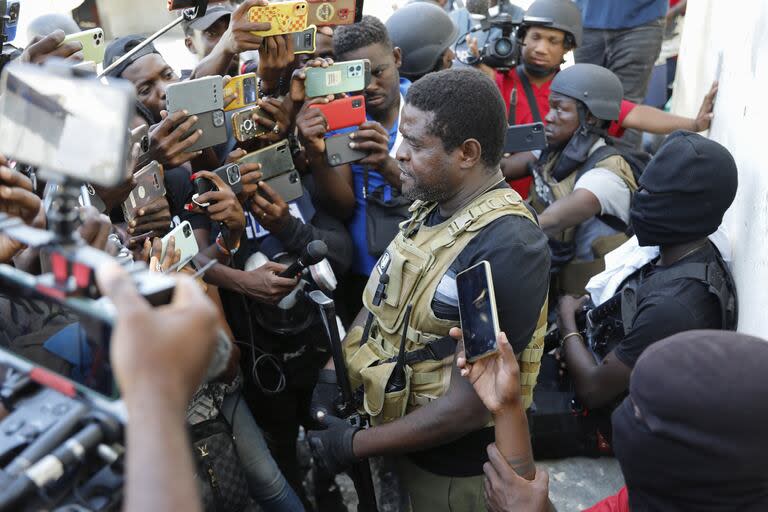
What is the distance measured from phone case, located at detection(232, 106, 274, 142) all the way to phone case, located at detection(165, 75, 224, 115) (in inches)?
5.8

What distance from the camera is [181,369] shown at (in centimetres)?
98

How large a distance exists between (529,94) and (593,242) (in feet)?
3.81

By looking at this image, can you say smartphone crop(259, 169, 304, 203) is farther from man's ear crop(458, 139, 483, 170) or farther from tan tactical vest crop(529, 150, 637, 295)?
tan tactical vest crop(529, 150, 637, 295)

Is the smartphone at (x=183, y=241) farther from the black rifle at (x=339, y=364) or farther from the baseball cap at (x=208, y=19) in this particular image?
the baseball cap at (x=208, y=19)

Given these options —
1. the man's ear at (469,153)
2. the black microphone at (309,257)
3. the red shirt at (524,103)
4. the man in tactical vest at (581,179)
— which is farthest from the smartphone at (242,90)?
the red shirt at (524,103)

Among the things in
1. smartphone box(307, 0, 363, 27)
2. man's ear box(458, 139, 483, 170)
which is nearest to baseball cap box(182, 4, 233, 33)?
smartphone box(307, 0, 363, 27)

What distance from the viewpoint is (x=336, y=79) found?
3.14 meters

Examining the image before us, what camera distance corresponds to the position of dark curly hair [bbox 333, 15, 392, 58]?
140 inches

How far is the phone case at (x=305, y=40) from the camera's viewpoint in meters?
3.06

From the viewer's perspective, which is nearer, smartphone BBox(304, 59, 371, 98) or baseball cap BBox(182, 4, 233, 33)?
smartphone BBox(304, 59, 371, 98)

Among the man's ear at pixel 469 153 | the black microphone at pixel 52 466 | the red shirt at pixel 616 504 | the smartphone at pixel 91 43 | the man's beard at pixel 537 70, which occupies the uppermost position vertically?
the smartphone at pixel 91 43

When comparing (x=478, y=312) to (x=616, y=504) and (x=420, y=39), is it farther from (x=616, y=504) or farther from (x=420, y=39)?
(x=420, y=39)

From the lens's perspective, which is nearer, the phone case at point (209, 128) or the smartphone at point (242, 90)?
the phone case at point (209, 128)

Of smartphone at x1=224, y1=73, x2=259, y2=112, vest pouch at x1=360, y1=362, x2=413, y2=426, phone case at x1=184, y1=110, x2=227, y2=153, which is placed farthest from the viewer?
smartphone at x1=224, y1=73, x2=259, y2=112
